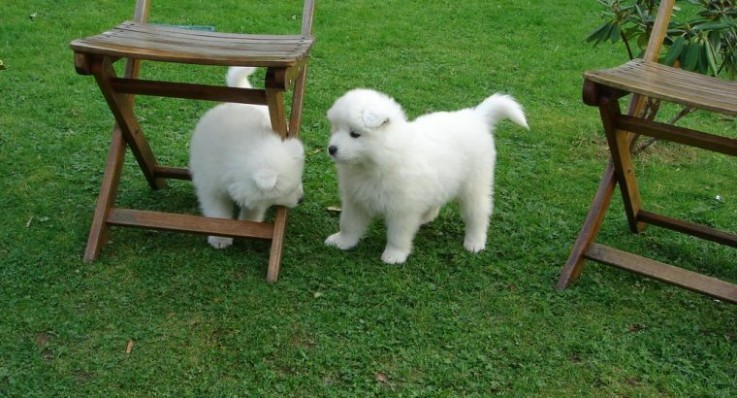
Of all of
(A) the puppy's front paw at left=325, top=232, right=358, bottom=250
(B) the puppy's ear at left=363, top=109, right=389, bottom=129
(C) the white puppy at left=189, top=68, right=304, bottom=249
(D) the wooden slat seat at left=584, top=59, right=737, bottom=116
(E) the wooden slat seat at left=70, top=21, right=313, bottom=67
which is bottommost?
(A) the puppy's front paw at left=325, top=232, right=358, bottom=250

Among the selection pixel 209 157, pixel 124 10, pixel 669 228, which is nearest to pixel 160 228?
pixel 209 157

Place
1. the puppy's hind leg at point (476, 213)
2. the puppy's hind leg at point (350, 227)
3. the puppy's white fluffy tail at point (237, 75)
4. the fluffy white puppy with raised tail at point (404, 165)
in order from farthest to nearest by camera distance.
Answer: the puppy's white fluffy tail at point (237, 75), the puppy's hind leg at point (476, 213), the puppy's hind leg at point (350, 227), the fluffy white puppy with raised tail at point (404, 165)

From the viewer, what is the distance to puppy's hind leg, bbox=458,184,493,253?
3941 mm

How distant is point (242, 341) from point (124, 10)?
547 cm

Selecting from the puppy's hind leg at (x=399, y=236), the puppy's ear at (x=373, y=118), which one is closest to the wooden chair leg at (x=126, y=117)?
the puppy's ear at (x=373, y=118)

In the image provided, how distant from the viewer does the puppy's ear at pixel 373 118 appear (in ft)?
11.0

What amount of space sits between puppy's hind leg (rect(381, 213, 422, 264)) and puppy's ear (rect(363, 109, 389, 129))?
520mm

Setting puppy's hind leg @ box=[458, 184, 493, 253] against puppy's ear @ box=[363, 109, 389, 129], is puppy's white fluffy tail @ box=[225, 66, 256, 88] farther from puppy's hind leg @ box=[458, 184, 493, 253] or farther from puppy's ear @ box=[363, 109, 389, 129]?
puppy's hind leg @ box=[458, 184, 493, 253]

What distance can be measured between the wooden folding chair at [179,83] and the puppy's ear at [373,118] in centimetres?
35

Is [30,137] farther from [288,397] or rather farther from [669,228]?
[669,228]

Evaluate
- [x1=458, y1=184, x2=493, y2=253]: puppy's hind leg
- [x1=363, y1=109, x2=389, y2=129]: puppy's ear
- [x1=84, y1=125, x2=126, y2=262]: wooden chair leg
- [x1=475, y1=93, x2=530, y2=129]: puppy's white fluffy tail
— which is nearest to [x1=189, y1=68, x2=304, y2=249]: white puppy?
[x1=84, y1=125, x2=126, y2=262]: wooden chair leg

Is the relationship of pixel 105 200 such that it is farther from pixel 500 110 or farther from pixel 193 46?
pixel 500 110

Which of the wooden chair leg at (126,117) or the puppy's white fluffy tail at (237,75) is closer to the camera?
the wooden chair leg at (126,117)

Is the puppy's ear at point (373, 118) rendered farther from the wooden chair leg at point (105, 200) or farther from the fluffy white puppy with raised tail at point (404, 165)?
the wooden chair leg at point (105, 200)
